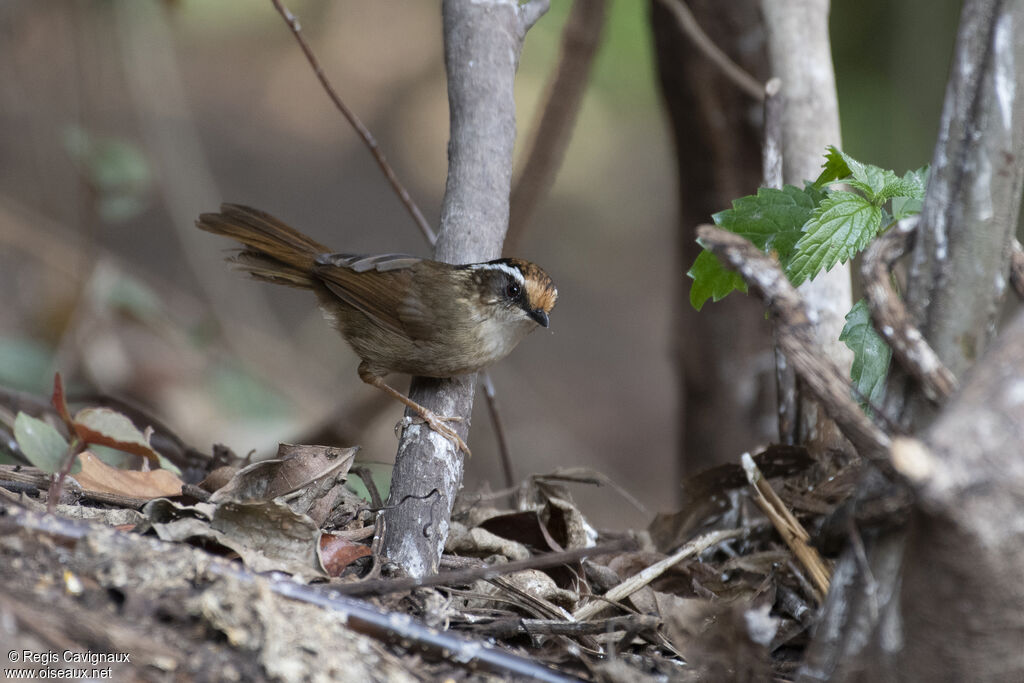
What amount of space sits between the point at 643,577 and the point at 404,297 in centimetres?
175

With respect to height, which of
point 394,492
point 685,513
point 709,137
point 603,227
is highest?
point 603,227

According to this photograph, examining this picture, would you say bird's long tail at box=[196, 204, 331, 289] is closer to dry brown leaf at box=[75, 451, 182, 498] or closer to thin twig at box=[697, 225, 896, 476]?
dry brown leaf at box=[75, 451, 182, 498]

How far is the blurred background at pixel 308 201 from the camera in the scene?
5996mm

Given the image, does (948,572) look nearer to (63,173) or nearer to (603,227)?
(63,173)

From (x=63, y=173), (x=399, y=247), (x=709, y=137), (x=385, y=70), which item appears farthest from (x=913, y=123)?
(x=63, y=173)

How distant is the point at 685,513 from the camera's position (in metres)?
3.20

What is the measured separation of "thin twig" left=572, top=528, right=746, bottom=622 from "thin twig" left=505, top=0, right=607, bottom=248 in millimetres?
2228

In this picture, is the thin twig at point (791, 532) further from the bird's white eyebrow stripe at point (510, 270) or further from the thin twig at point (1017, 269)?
the bird's white eyebrow stripe at point (510, 270)

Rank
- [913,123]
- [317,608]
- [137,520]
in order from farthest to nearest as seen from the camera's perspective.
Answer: [913,123], [137,520], [317,608]

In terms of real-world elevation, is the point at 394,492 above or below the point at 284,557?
above

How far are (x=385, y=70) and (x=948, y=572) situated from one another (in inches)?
427

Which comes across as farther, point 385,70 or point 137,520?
point 385,70

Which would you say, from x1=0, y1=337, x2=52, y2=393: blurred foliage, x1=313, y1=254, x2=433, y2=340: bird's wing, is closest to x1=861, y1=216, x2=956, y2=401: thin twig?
x1=313, y1=254, x2=433, y2=340: bird's wing

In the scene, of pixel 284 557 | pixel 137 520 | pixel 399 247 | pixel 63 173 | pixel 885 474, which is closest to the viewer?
pixel 885 474
